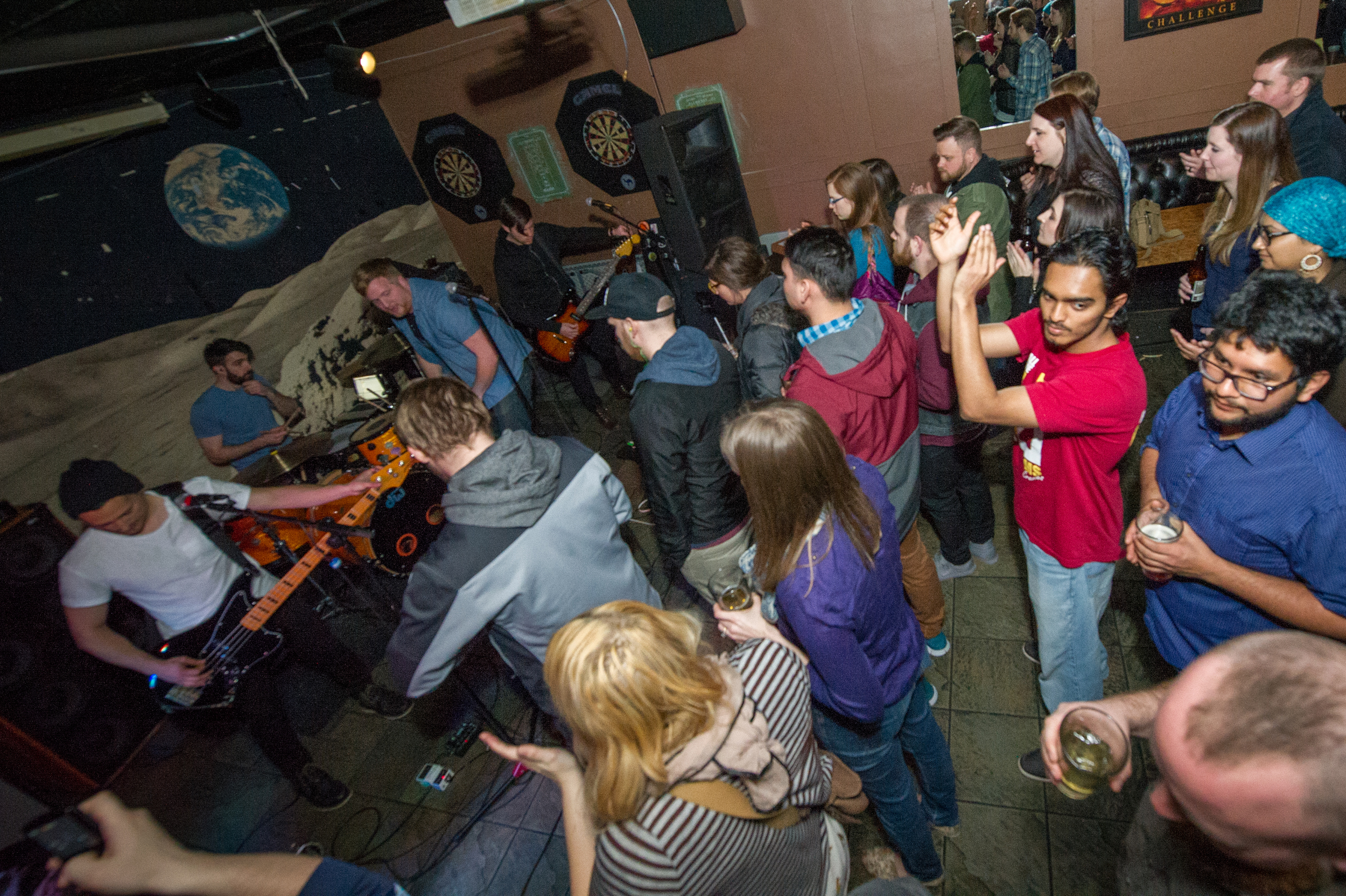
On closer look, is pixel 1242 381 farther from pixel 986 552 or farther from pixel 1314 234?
pixel 986 552

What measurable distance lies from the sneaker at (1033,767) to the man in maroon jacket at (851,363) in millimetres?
860

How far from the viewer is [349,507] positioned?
3385 millimetres

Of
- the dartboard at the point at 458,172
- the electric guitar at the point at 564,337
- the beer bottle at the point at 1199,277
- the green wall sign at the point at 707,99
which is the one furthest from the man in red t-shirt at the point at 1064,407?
the dartboard at the point at 458,172

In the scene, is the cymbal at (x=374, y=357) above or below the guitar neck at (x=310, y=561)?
above

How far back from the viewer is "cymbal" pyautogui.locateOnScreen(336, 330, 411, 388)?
5.04 m

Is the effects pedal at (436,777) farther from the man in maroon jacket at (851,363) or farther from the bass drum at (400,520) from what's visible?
the man in maroon jacket at (851,363)

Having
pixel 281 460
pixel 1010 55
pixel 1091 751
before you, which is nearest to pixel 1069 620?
pixel 1091 751

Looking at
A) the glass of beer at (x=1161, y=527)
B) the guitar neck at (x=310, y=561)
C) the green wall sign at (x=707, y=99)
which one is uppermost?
the green wall sign at (x=707, y=99)

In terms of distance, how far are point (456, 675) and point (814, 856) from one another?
2.36 metres

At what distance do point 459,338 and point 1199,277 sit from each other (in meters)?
4.34

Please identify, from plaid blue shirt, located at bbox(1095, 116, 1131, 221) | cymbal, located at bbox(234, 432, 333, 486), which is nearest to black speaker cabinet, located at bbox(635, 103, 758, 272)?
plaid blue shirt, located at bbox(1095, 116, 1131, 221)

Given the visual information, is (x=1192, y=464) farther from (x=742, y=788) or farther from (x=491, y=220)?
(x=491, y=220)

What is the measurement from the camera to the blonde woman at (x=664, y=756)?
1007 millimetres

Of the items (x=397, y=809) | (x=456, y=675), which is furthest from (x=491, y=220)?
(x=397, y=809)
